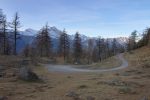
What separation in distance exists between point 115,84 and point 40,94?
23.4ft

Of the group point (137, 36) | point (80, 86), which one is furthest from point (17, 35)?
point (137, 36)

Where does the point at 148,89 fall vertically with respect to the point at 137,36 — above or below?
below

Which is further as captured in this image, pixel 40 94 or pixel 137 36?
pixel 137 36

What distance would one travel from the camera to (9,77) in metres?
24.2

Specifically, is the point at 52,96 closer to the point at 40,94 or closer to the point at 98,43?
the point at 40,94

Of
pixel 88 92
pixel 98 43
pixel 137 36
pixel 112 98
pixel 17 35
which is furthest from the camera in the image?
pixel 137 36

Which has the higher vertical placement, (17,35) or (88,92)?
Answer: (17,35)

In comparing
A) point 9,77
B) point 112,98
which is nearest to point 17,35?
point 9,77

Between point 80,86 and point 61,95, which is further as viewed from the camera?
point 80,86

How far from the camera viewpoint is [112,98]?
16.1 m

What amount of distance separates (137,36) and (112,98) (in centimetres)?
12323

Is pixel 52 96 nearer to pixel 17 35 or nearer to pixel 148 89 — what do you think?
pixel 148 89

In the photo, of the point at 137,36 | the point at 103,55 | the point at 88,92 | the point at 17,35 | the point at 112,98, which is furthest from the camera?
the point at 137,36

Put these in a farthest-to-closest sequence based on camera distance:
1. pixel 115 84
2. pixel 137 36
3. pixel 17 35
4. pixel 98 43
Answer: pixel 137 36, pixel 98 43, pixel 17 35, pixel 115 84
